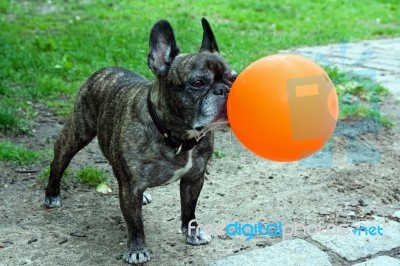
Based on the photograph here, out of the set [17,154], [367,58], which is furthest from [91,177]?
[367,58]

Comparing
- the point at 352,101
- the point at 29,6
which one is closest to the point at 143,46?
the point at 352,101

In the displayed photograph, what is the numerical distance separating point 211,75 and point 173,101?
10.0 inches

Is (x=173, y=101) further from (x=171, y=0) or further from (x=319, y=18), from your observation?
(x=171, y=0)

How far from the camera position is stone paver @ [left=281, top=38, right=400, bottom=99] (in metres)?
7.47

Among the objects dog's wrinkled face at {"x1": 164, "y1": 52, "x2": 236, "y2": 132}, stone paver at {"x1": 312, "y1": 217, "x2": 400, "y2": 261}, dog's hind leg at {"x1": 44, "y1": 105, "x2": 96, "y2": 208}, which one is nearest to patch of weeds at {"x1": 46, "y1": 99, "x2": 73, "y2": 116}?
dog's hind leg at {"x1": 44, "y1": 105, "x2": 96, "y2": 208}

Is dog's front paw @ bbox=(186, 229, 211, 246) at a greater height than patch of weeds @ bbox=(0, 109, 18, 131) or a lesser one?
lesser

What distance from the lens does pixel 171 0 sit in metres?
12.5

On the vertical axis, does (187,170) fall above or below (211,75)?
below

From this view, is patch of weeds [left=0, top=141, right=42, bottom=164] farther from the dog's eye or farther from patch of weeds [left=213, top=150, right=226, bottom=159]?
the dog's eye

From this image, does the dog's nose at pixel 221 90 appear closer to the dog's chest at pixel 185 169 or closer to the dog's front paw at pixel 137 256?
the dog's chest at pixel 185 169

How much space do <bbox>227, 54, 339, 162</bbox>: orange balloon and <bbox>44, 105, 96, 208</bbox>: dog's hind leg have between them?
1527mm

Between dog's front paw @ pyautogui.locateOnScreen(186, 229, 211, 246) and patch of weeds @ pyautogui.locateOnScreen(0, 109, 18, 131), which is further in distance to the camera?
patch of weeds @ pyautogui.locateOnScreen(0, 109, 18, 131)

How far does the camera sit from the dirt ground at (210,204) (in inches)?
143

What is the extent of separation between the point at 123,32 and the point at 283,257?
6.35 m
